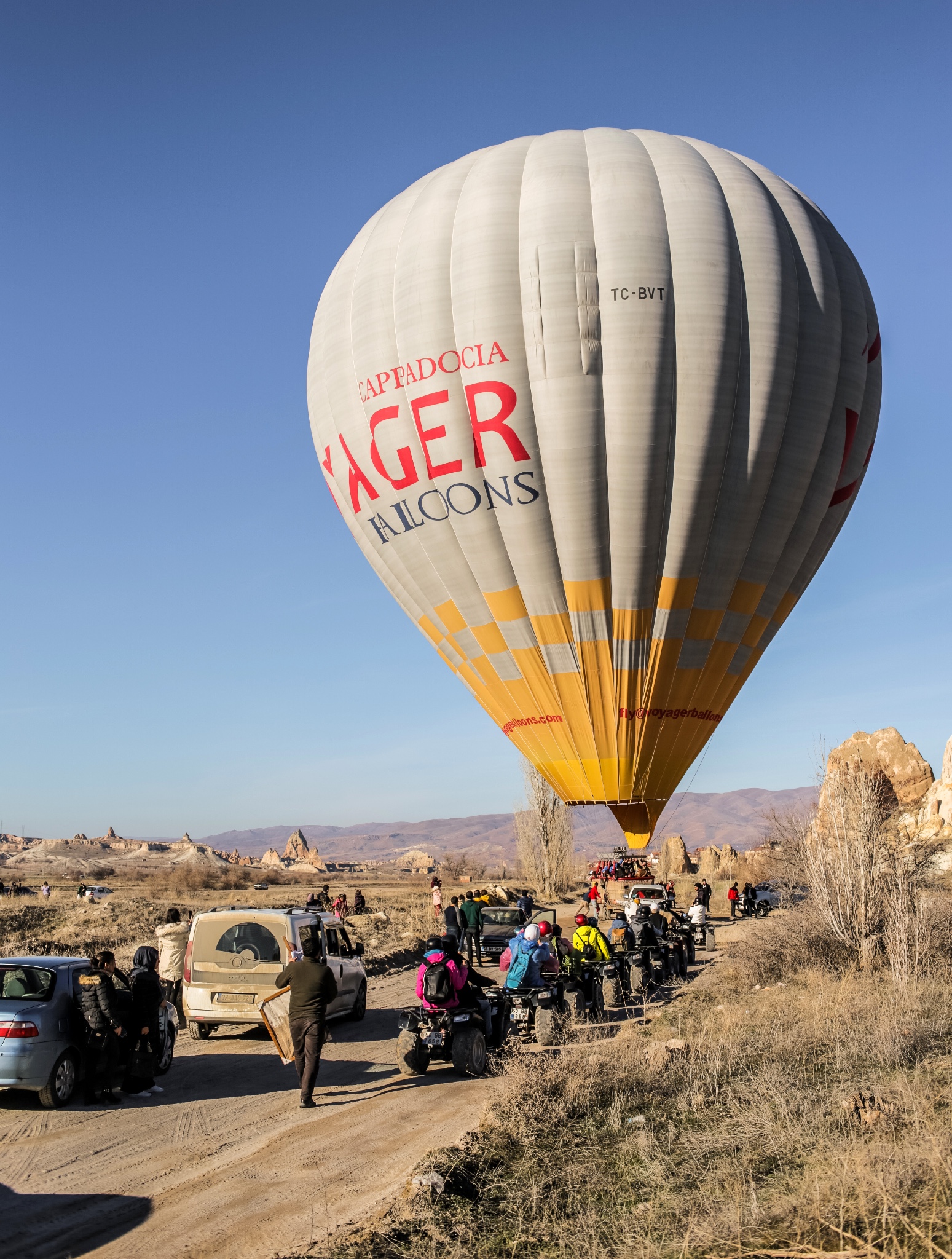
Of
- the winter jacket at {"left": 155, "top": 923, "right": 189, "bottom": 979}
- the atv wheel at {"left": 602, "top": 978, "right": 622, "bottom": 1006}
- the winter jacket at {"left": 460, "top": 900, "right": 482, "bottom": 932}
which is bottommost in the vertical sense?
the atv wheel at {"left": 602, "top": 978, "right": 622, "bottom": 1006}

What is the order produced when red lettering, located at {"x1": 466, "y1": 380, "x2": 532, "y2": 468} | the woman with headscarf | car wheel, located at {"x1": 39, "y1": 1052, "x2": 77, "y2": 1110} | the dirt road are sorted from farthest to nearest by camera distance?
red lettering, located at {"x1": 466, "y1": 380, "x2": 532, "y2": 468} → the woman with headscarf → car wheel, located at {"x1": 39, "y1": 1052, "x2": 77, "y2": 1110} → the dirt road

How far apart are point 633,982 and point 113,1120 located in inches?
401

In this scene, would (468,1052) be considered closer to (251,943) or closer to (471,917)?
(251,943)

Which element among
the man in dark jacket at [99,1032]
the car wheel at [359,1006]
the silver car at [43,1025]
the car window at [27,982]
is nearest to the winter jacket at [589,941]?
the car wheel at [359,1006]

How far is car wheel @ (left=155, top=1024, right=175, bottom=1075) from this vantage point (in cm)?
1136

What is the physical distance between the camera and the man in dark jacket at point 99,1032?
10.1m

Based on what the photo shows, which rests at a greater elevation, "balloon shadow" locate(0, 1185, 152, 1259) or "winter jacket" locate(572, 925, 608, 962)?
"winter jacket" locate(572, 925, 608, 962)

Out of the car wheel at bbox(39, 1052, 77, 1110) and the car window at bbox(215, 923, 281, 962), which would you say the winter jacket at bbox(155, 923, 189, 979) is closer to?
the car window at bbox(215, 923, 281, 962)

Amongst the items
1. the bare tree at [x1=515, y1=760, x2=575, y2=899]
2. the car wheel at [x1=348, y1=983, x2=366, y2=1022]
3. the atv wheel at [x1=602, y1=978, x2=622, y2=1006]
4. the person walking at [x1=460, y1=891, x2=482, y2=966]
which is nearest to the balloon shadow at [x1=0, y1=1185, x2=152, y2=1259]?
the car wheel at [x1=348, y1=983, x2=366, y2=1022]

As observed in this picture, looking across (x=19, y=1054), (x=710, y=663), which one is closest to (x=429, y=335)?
(x=710, y=663)

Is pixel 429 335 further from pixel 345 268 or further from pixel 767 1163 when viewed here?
pixel 767 1163

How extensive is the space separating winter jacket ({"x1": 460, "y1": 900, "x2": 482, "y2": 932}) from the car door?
21.0 feet

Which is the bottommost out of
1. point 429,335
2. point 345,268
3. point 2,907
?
point 2,907

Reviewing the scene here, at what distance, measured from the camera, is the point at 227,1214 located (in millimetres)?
6812
